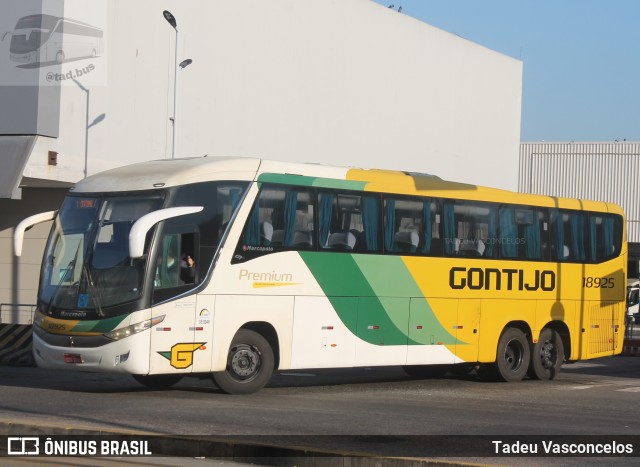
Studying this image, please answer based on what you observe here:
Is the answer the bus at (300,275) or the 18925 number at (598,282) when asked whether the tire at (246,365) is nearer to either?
the bus at (300,275)

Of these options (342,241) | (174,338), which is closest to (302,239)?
(342,241)

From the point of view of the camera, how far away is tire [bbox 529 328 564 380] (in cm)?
2238

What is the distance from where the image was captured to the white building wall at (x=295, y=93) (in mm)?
33781

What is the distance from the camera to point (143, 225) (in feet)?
52.3

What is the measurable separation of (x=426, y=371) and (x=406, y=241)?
405cm

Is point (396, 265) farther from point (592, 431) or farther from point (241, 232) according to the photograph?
point (592, 431)

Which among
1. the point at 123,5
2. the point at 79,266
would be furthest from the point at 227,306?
the point at 123,5

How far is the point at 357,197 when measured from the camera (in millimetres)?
19250

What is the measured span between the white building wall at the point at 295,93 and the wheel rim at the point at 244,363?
14.7 m

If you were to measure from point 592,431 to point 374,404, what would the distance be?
374cm

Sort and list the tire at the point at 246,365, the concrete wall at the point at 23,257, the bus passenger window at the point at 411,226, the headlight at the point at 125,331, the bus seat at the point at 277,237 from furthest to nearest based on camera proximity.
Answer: the concrete wall at the point at 23,257 → the bus passenger window at the point at 411,226 → the bus seat at the point at 277,237 → the tire at the point at 246,365 → the headlight at the point at 125,331

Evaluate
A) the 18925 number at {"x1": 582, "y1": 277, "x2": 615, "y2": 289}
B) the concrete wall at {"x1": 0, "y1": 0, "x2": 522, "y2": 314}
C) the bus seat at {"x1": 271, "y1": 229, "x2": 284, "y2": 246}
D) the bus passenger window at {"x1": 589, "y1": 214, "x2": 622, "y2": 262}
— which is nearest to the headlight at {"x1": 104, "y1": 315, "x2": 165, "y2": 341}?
the bus seat at {"x1": 271, "y1": 229, "x2": 284, "y2": 246}

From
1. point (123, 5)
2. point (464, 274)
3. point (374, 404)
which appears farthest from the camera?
point (123, 5)

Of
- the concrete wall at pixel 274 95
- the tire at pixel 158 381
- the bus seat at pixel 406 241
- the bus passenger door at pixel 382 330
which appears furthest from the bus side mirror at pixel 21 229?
the concrete wall at pixel 274 95
